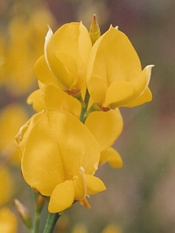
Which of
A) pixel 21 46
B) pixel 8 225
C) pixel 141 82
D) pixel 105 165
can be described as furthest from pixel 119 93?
pixel 105 165

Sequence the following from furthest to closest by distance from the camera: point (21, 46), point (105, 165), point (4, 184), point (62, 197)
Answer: point (105, 165) < point (21, 46) < point (4, 184) < point (62, 197)

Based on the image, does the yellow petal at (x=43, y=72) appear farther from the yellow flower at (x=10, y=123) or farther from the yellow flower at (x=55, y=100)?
the yellow flower at (x=10, y=123)

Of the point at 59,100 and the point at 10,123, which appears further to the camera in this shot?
the point at 10,123

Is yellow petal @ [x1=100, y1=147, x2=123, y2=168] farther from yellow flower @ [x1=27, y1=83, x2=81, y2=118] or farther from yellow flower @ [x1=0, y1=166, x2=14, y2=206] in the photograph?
yellow flower @ [x1=0, y1=166, x2=14, y2=206]

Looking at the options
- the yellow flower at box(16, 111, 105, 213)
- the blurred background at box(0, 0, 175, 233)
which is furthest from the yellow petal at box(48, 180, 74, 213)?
the blurred background at box(0, 0, 175, 233)

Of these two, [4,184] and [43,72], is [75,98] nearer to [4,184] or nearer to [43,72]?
[43,72]

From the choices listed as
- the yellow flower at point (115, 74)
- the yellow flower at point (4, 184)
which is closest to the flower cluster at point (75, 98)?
the yellow flower at point (115, 74)
